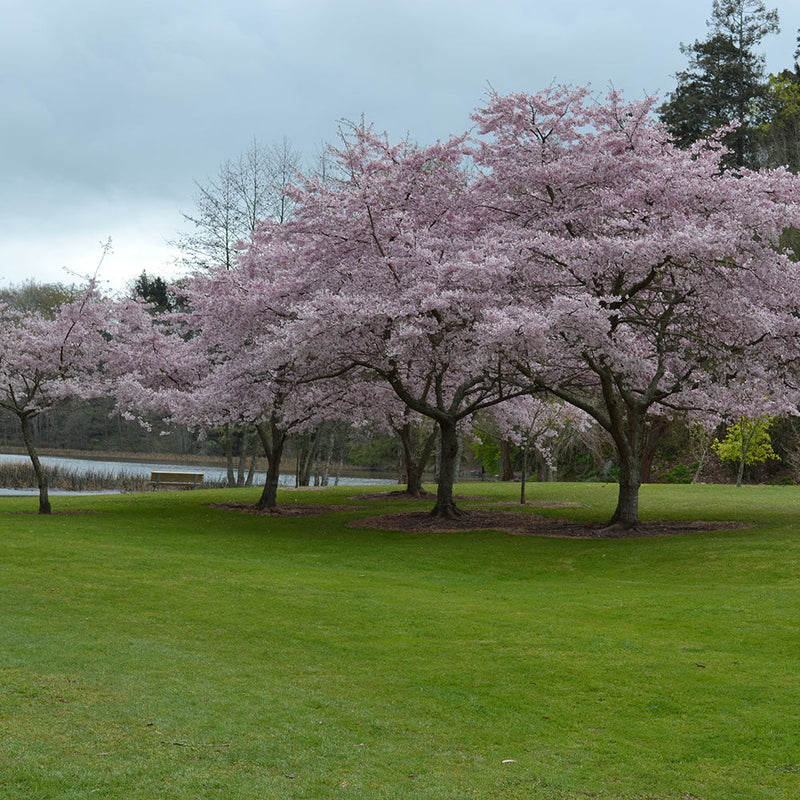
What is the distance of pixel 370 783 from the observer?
5.75 m

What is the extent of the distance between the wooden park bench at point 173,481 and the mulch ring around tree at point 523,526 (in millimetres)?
18189

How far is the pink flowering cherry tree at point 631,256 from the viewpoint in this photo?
17203 mm

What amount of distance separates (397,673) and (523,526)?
13.7m

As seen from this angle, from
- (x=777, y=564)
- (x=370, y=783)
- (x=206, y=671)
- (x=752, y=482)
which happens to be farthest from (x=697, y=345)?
(x=752, y=482)

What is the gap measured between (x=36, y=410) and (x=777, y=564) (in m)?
18.3

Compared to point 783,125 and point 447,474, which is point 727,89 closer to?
point 783,125

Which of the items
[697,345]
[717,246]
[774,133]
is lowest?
[697,345]

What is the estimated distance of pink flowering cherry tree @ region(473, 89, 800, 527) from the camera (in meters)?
17.2

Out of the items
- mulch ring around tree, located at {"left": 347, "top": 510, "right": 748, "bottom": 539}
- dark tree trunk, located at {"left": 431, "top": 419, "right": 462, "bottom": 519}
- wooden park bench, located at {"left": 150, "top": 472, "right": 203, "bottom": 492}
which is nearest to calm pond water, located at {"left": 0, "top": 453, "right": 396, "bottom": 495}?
wooden park bench, located at {"left": 150, "top": 472, "right": 203, "bottom": 492}

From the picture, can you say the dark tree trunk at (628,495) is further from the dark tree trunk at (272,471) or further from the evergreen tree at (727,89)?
the evergreen tree at (727,89)

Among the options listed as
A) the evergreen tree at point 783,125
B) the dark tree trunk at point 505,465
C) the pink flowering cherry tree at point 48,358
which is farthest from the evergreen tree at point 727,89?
the pink flowering cherry tree at point 48,358

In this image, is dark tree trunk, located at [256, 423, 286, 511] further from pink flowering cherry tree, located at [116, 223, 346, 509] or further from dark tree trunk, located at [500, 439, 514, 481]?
dark tree trunk, located at [500, 439, 514, 481]

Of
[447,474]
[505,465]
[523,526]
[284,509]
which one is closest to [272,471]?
[284,509]

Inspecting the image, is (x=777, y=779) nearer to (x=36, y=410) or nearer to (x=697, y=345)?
(x=697, y=345)
